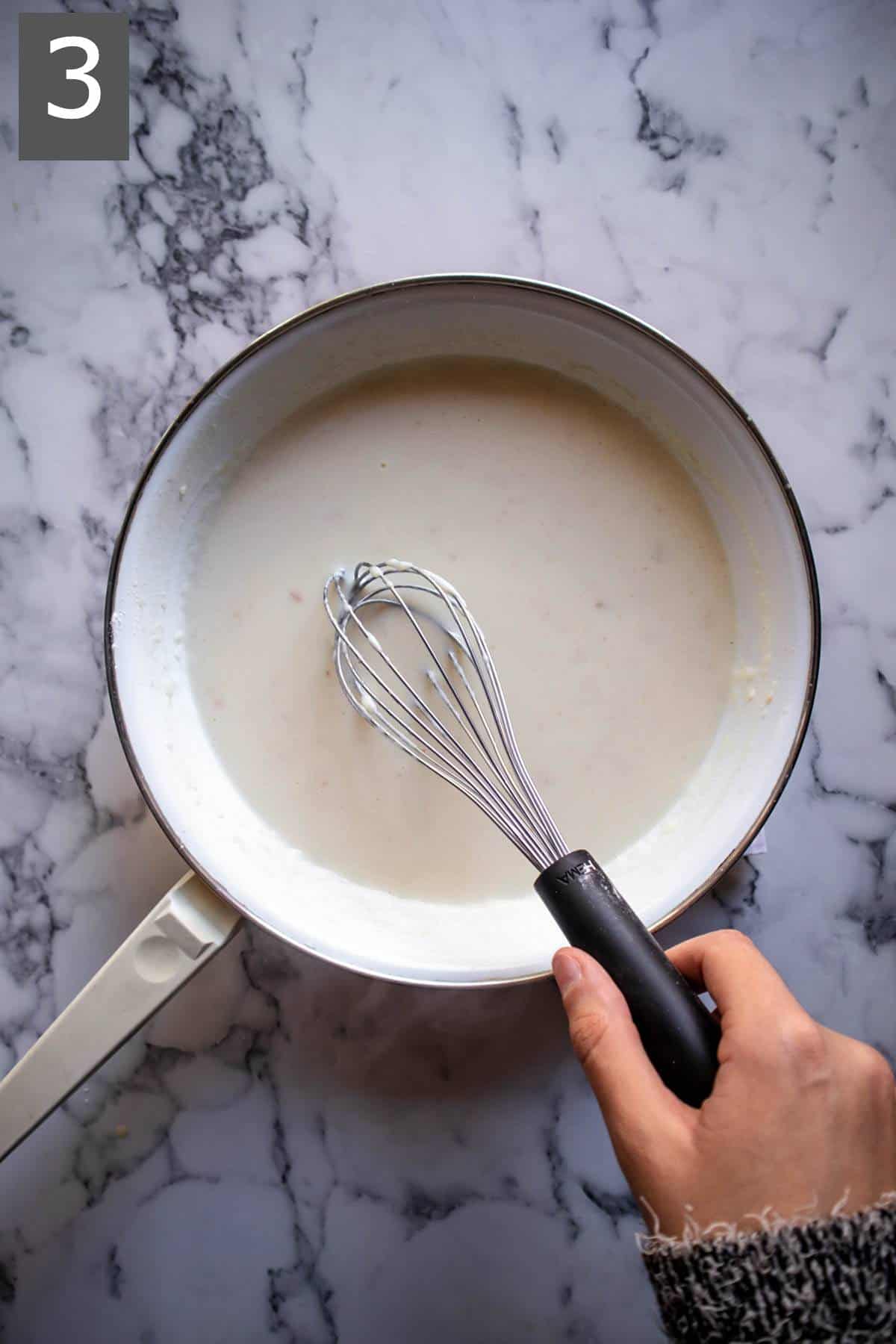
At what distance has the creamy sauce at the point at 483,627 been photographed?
75cm

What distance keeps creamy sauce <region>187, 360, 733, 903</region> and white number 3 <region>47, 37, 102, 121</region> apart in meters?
0.32

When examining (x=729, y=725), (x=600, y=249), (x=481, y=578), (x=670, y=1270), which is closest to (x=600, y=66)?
(x=600, y=249)

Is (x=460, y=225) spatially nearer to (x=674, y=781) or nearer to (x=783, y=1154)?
(x=674, y=781)

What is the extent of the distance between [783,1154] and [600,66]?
0.80 metres

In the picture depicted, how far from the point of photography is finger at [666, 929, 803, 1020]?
0.54m

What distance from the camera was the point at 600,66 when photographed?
78 centimetres

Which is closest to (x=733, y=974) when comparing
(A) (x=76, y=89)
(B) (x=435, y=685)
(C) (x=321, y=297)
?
(B) (x=435, y=685)

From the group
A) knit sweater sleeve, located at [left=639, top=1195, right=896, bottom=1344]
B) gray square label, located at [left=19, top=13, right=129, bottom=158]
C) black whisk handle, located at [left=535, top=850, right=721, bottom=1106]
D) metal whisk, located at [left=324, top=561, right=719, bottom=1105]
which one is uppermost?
gray square label, located at [left=19, top=13, right=129, bottom=158]

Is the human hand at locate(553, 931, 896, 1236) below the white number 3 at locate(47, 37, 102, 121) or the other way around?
below

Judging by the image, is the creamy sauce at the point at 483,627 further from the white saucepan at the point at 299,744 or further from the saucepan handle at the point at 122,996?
the saucepan handle at the point at 122,996

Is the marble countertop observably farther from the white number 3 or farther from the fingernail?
the fingernail

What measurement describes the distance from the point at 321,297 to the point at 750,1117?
2.17 ft

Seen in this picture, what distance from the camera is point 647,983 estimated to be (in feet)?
1.76

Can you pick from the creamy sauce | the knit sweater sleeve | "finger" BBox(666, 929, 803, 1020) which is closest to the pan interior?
the creamy sauce
